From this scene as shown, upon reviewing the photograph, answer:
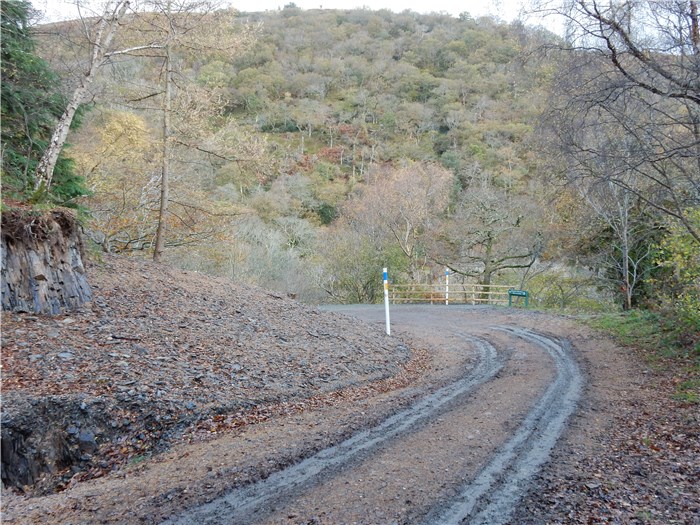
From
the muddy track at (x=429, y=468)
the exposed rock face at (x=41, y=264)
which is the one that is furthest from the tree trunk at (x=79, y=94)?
the muddy track at (x=429, y=468)

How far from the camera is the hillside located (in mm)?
4676

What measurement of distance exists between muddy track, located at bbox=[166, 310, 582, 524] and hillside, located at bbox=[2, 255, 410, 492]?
5.38ft

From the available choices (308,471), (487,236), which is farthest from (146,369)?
(487,236)

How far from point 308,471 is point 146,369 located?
116 inches

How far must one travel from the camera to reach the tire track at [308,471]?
338 cm

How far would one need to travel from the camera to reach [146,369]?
600 cm

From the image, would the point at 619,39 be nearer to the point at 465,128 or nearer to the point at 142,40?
the point at 142,40

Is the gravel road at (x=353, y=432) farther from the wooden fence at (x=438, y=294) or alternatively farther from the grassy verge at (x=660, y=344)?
the wooden fence at (x=438, y=294)

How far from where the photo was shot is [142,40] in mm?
11070

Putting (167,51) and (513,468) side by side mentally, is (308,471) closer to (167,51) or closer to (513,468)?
(513,468)

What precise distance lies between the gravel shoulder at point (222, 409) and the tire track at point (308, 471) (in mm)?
122

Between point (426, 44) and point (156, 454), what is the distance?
8584cm

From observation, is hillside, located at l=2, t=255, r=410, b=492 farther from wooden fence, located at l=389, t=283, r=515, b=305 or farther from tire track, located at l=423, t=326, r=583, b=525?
wooden fence, located at l=389, t=283, r=515, b=305

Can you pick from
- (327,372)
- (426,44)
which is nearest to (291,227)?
(327,372)
